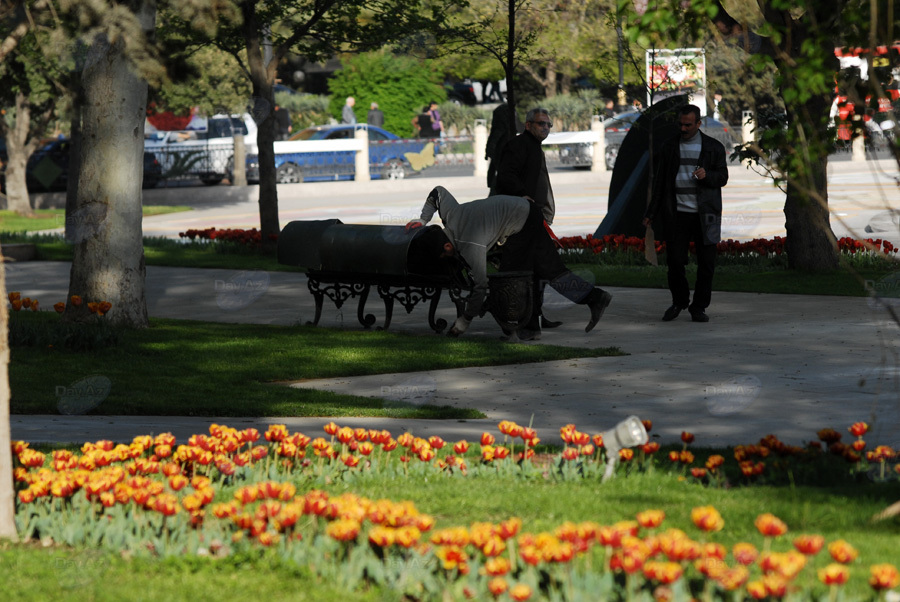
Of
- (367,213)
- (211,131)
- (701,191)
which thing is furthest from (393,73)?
(701,191)

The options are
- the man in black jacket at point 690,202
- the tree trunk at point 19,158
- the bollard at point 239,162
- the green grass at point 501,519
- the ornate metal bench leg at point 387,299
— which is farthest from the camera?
the bollard at point 239,162

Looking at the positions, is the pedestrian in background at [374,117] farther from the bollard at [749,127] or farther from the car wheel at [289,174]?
the bollard at [749,127]

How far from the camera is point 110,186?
11203 mm

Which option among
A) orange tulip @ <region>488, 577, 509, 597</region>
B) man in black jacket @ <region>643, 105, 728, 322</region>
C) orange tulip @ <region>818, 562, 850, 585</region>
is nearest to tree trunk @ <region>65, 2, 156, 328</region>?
man in black jacket @ <region>643, 105, 728, 322</region>

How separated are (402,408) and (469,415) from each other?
46 cm

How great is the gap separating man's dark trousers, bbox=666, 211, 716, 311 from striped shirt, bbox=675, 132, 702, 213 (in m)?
0.11

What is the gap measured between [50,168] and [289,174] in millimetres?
6994

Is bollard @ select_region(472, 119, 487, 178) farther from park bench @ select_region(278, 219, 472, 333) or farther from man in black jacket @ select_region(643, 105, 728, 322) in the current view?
man in black jacket @ select_region(643, 105, 728, 322)

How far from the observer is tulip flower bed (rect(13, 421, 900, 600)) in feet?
12.3

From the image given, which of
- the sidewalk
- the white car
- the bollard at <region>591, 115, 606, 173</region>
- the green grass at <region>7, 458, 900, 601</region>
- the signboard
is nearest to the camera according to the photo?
the green grass at <region>7, 458, 900, 601</region>

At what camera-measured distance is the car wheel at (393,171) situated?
39625mm

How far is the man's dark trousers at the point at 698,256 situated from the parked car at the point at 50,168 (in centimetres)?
2603

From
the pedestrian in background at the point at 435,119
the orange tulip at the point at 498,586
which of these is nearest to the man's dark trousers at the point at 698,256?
the orange tulip at the point at 498,586

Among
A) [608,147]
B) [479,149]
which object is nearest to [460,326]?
[479,149]
